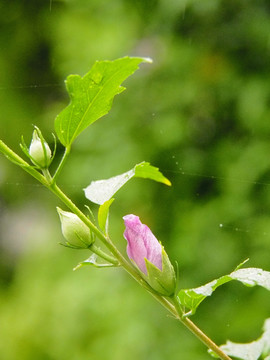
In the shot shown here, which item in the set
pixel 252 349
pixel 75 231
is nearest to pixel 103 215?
pixel 75 231

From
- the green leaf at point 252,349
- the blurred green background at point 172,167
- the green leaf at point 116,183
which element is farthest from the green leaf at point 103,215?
the blurred green background at point 172,167

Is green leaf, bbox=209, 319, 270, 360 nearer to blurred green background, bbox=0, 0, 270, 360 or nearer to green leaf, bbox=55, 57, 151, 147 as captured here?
green leaf, bbox=55, 57, 151, 147

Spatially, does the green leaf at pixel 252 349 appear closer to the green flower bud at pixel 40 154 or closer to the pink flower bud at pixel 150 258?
the pink flower bud at pixel 150 258

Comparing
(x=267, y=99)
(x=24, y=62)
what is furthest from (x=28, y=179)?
(x=267, y=99)

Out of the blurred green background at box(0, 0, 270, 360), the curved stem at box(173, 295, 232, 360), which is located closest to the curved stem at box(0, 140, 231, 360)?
the curved stem at box(173, 295, 232, 360)

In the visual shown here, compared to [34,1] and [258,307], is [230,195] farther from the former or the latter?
[34,1]

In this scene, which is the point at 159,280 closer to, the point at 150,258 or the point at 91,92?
the point at 150,258
